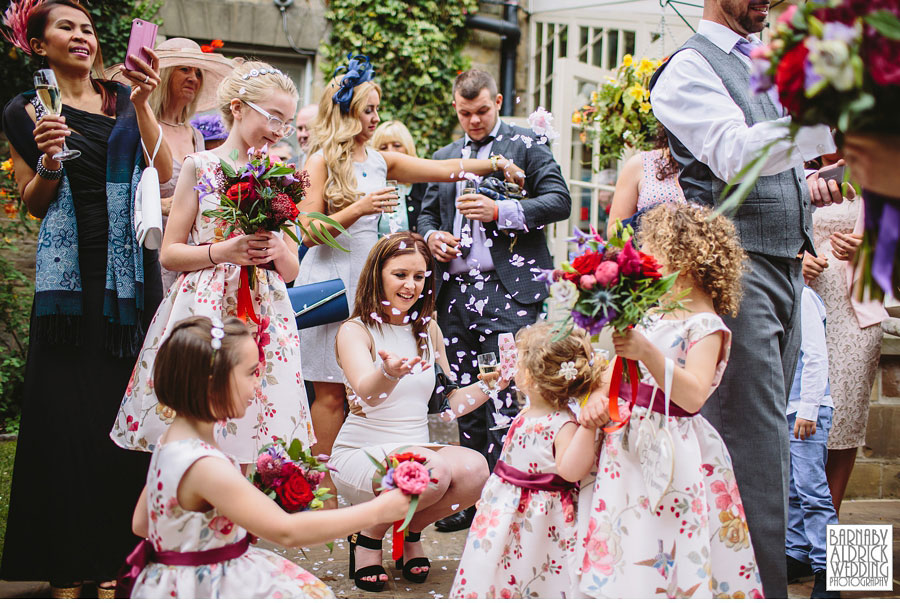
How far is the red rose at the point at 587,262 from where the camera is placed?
A: 2389 mm

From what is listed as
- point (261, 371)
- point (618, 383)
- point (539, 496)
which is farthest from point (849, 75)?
point (261, 371)

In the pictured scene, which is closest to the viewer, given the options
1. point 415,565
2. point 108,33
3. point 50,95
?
point 50,95

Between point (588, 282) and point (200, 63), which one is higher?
point (200, 63)

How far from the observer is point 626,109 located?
5.08 metres

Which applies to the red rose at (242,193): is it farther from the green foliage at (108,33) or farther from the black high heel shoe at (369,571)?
the green foliage at (108,33)

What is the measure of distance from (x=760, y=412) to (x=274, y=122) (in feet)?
6.87

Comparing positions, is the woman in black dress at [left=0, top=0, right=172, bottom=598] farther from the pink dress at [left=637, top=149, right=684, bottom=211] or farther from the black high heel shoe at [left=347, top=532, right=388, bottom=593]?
the pink dress at [left=637, top=149, right=684, bottom=211]

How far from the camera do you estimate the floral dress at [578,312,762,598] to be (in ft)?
8.36

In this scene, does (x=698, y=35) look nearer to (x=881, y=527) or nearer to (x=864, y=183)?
(x=864, y=183)

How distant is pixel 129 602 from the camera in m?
2.12

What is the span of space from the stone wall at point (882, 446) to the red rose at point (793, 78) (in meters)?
3.86

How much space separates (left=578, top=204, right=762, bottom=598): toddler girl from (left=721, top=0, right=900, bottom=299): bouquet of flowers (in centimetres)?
97

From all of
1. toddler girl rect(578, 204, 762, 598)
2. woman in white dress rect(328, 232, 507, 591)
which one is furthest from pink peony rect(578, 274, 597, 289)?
woman in white dress rect(328, 232, 507, 591)

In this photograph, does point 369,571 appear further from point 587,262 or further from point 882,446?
point 882,446
